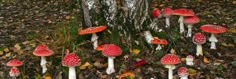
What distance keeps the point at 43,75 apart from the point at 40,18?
3.73 meters

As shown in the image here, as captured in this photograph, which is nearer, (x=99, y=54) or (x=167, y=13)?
(x=99, y=54)

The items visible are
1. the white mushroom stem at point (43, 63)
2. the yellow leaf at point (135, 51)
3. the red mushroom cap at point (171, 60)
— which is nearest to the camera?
the red mushroom cap at point (171, 60)

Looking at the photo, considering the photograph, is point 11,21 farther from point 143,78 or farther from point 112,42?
point 143,78

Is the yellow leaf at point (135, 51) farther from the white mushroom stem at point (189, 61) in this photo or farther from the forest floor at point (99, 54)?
the white mushroom stem at point (189, 61)

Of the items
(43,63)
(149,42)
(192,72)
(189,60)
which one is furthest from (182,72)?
(43,63)

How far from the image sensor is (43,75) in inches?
227

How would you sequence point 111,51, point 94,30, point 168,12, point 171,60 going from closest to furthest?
point 171,60 → point 111,51 → point 94,30 → point 168,12

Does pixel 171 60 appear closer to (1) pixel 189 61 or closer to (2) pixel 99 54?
A: (1) pixel 189 61

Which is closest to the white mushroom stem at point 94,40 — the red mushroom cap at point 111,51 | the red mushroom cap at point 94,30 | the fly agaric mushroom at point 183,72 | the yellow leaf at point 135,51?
the red mushroom cap at point 94,30

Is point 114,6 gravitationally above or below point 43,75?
above

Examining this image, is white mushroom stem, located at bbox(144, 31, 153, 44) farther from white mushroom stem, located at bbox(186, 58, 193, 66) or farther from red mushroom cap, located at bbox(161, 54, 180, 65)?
red mushroom cap, located at bbox(161, 54, 180, 65)

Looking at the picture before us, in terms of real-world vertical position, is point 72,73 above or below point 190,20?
below

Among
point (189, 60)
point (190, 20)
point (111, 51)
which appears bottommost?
point (189, 60)

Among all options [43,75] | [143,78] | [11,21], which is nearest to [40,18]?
[11,21]
